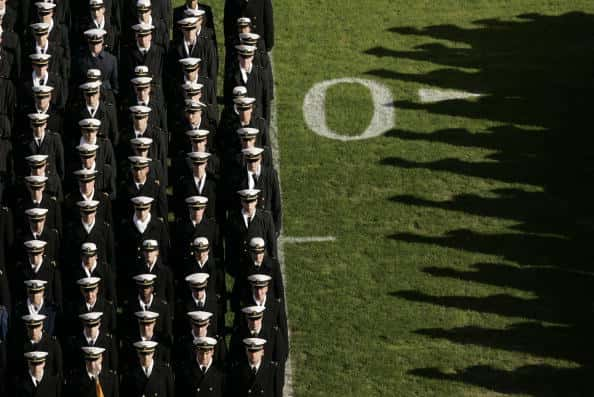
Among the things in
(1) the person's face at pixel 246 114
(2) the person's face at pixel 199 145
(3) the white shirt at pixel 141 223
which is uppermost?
(1) the person's face at pixel 246 114

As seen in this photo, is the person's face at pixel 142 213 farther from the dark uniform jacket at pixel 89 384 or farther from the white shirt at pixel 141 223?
the dark uniform jacket at pixel 89 384

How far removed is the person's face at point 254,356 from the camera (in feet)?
88.8

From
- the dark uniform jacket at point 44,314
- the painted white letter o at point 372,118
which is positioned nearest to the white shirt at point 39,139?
the dark uniform jacket at point 44,314

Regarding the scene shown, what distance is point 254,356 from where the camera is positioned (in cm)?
2709

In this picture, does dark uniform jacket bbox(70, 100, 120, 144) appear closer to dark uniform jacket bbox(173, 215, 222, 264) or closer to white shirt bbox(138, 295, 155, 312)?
dark uniform jacket bbox(173, 215, 222, 264)

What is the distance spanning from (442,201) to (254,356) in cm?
504

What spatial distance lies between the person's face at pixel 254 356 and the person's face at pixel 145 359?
40.2 inches

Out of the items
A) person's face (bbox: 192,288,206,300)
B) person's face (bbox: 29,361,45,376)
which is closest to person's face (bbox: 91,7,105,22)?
person's face (bbox: 192,288,206,300)

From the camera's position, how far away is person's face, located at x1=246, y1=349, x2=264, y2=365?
2708 centimetres

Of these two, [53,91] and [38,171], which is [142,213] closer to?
Answer: [38,171]

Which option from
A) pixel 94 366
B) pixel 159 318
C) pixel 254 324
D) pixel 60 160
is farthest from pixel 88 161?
pixel 254 324

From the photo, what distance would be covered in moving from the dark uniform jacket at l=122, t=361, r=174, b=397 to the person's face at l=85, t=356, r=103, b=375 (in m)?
0.39

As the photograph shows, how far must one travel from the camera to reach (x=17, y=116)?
29812mm

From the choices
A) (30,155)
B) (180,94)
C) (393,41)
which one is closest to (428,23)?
(393,41)
